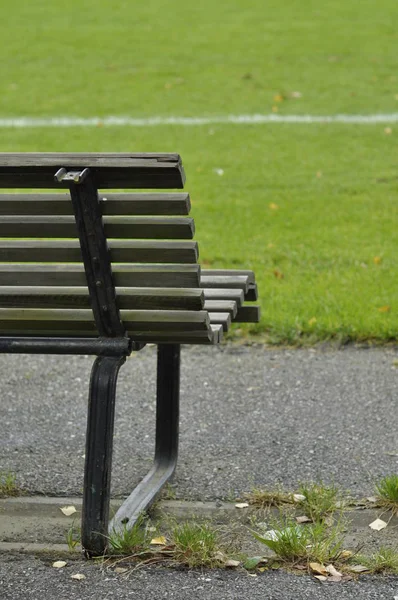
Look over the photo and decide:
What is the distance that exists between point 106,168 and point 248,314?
1289 millimetres

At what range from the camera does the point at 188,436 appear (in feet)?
14.5

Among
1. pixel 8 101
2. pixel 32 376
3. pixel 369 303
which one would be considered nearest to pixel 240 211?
pixel 369 303

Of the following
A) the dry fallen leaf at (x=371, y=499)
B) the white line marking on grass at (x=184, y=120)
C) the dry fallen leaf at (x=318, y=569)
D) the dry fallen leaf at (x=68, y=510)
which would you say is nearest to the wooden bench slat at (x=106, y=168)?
the dry fallen leaf at (x=318, y=569)

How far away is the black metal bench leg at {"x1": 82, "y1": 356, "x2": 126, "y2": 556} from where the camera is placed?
128 inches

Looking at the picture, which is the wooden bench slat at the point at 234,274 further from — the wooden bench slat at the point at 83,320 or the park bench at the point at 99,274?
the wooden bench slat at the point at 83,320

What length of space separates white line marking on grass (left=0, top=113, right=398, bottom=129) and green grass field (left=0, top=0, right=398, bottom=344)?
0.25 meters

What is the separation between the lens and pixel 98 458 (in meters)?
3.27

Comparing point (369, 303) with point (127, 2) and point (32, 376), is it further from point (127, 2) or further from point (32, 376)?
point (127, 2)

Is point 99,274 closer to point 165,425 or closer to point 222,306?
point 222,306

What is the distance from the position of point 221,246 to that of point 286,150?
3534 mm

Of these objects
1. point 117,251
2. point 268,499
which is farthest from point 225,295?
point 117,251

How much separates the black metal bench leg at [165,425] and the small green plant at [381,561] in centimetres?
81

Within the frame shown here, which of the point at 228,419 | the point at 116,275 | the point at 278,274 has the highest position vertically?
the point at 116,275

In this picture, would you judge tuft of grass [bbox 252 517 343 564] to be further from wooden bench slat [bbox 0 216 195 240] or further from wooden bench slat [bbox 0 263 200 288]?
wooden bench slat [bbox 0 216 195 240]
